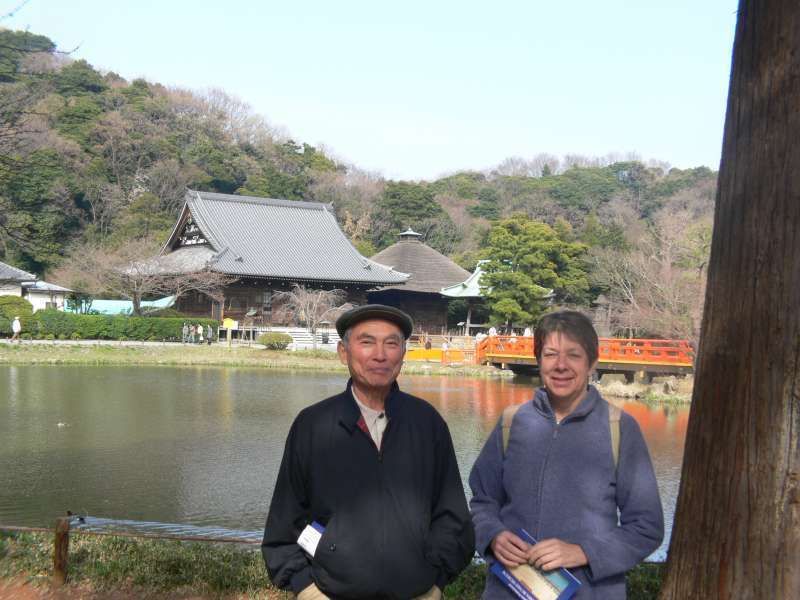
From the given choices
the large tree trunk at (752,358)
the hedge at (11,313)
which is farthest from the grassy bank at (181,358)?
the large tree trunk at (752,358)

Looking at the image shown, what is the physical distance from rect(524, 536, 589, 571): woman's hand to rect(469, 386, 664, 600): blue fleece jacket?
0.09 feet

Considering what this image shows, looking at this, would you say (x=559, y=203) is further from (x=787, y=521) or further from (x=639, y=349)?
(x=787, y=521)

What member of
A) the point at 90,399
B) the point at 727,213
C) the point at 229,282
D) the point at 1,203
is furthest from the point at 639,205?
the point at 727,213

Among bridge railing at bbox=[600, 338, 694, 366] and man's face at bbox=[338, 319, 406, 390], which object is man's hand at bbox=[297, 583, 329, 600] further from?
bridge railing at bbox=[600, 338, 694, 366]

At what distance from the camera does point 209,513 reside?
6219mm

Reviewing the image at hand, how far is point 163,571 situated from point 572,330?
262 centimetres

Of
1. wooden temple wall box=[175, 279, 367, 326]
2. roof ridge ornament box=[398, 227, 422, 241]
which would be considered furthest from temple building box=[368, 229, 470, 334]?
wooden temple wall box=[175, 279, 367, 326]

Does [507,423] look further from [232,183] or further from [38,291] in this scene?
[232,183]

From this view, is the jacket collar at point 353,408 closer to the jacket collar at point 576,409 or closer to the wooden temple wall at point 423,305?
the jacket collar at point 576,409

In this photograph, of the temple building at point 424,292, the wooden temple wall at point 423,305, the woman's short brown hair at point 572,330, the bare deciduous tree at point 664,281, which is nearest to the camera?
the woman's short brown hair at point 572,330

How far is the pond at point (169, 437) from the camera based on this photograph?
21.1 ft

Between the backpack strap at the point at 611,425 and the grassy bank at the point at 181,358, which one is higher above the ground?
the backpack strap at the point at 611,425

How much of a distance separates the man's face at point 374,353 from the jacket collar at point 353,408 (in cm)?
3

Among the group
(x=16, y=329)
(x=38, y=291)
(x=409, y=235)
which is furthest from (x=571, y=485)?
(x=409, y=235)
